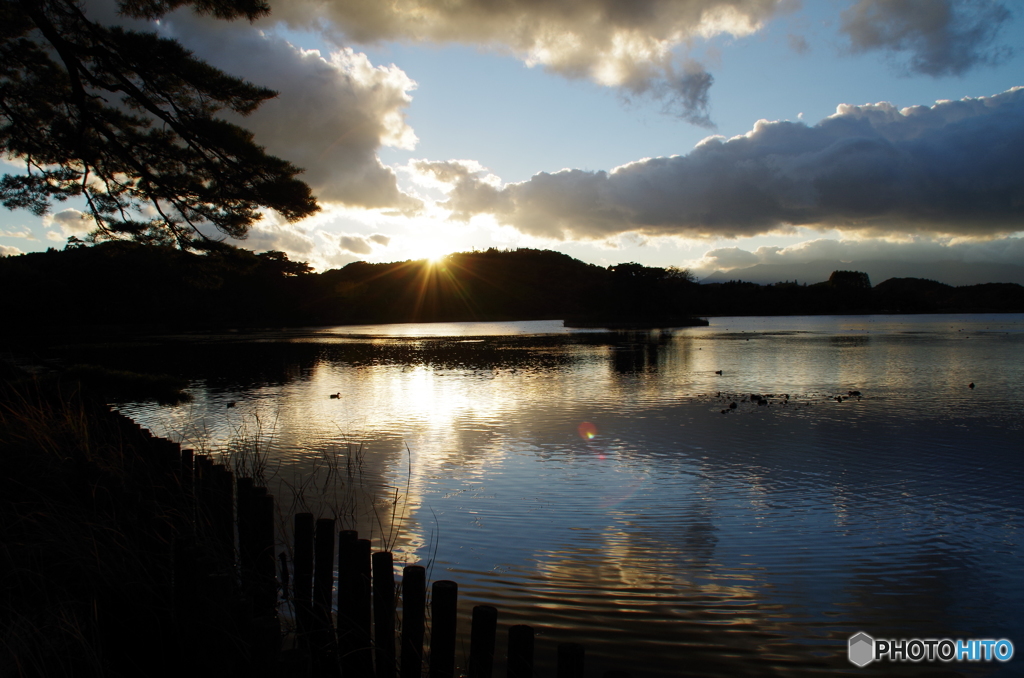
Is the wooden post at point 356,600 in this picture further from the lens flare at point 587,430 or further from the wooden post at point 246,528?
the lens flare at point 587,430

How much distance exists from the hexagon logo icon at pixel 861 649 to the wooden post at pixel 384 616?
3163mm

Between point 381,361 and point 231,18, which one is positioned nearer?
point 231,18

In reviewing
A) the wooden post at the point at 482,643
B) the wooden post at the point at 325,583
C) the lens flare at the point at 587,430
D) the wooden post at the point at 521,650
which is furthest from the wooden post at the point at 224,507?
the lens flare at the point at 587,430

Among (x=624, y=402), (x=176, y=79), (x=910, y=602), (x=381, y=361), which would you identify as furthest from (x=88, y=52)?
(x=381, y=361)

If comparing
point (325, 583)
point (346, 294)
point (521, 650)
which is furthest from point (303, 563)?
point (346, 294)

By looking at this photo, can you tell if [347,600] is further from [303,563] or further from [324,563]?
[303,563]

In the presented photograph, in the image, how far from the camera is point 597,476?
877 cm

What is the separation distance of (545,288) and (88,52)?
177295 mm

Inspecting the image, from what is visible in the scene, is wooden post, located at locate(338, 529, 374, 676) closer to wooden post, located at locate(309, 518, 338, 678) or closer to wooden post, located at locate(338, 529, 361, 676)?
wooden post, located at locate(338, 529, 361, 676)

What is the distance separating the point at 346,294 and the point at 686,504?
135m

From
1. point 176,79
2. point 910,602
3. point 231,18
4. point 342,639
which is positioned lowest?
point 910,602

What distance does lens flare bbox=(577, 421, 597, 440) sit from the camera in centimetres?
1177

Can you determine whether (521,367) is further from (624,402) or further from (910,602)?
(910,602)

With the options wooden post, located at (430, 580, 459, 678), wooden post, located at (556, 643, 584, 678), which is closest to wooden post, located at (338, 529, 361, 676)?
wooden post, located at (430, 580, 459, 678)
